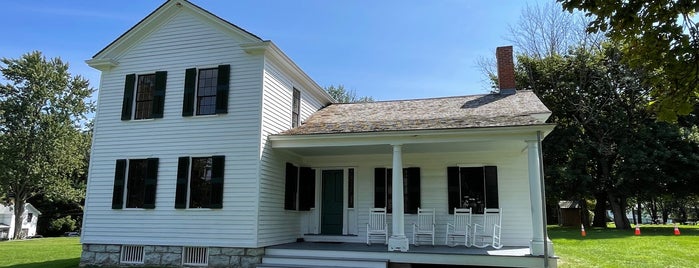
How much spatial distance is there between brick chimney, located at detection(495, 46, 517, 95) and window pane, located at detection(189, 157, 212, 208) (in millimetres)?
8420

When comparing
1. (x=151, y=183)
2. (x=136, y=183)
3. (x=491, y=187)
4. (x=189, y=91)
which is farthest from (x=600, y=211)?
(x=136, y=183)

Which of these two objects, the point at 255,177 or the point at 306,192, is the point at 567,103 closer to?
the point at 306,192

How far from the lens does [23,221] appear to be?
32312mm

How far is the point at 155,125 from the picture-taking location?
10586mm

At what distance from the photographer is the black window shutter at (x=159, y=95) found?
10.6 meters

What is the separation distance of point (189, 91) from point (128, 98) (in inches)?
66.2

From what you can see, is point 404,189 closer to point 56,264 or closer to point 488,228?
point 488,228

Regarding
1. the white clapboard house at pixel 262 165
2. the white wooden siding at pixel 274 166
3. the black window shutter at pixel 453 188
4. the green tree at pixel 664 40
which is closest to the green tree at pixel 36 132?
the white clapboard house at pixel 262 165

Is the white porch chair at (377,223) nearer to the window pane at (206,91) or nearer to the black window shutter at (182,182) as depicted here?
the black window shutter at (182,182)

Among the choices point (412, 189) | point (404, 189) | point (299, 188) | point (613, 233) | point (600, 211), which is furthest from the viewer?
point (600, 211)

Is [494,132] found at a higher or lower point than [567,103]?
lower

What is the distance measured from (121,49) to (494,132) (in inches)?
358

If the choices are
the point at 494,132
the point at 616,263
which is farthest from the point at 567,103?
the point at 494,132

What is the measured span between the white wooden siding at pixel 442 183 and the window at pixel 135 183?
4.09m
